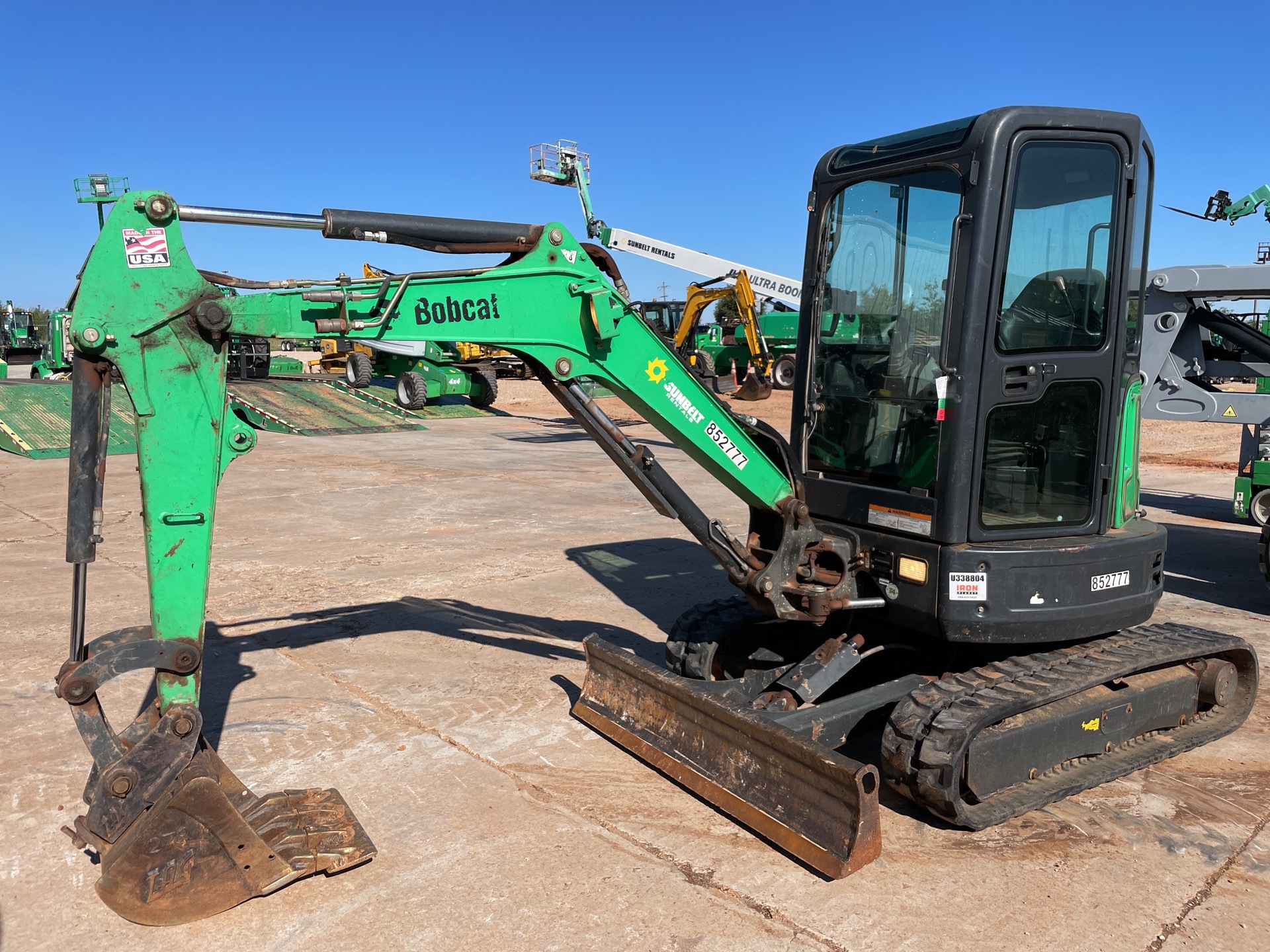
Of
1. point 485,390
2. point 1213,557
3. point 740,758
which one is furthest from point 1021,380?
point 485,390

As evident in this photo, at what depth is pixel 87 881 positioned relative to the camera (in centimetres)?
362

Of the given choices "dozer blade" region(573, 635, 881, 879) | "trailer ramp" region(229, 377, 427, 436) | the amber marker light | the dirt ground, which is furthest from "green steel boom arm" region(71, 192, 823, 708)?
"trailer ramp" region(229, 377, 427, 436)

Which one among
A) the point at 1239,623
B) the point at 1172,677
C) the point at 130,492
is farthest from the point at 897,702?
the point at 130,492

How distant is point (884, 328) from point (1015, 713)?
1.74 meters

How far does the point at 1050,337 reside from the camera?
421 cm

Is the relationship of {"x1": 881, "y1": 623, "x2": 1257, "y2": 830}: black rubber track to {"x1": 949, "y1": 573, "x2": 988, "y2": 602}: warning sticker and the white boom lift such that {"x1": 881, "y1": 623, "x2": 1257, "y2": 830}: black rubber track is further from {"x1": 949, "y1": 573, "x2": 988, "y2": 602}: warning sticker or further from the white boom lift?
the white boom lift

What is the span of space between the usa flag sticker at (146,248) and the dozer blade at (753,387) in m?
19.0

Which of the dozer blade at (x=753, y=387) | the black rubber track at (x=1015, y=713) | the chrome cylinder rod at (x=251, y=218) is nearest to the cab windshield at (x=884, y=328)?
the black rubber track at (x=1015, y=713)

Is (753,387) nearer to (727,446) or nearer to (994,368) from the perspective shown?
(727,446)

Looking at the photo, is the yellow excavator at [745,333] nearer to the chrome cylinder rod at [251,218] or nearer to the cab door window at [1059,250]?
the cab door window at [1059,250]

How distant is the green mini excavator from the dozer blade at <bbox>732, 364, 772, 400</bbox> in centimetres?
1711

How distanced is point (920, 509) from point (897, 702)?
88 cm

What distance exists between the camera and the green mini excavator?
3.37 m

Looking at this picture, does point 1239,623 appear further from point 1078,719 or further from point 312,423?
point 312,423
